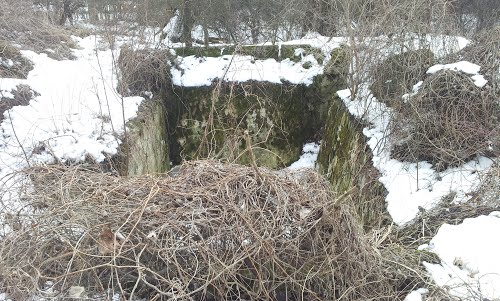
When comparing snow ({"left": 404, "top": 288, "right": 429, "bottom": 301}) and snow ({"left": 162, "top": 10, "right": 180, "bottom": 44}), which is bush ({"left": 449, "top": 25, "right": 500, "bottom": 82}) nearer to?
snow ({"left": 404, "top": 288, "right": 429, "bottom": 301})

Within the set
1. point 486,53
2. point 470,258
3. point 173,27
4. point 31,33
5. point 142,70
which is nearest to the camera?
point 470,258

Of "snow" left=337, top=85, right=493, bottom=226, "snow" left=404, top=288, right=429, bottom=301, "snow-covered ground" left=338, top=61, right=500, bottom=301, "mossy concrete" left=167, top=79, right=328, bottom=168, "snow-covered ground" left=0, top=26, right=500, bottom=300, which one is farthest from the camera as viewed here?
"mossy concrete" left=167, top=79, right=328, bottom=168

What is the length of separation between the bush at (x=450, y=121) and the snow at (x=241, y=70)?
3.86 meters

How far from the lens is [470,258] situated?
364 centimetres

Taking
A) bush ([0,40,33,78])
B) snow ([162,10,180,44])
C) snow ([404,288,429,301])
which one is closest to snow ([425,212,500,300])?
snow ([404,288,429,301])

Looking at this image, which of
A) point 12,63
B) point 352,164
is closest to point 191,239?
point 352,164

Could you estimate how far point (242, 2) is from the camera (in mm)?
11859

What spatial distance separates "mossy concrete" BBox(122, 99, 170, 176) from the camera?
6641 mm

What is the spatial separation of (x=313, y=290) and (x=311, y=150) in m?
6.76

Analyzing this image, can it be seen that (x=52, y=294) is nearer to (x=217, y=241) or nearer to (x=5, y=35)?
(x=217, y=241)

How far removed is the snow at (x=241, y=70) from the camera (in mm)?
9352

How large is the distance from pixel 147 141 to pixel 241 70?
2.82 metres

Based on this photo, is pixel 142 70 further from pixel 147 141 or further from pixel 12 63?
pixel 12 63

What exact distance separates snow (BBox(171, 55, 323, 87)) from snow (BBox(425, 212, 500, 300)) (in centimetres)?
588
